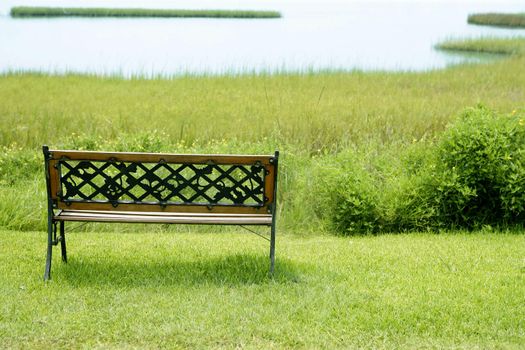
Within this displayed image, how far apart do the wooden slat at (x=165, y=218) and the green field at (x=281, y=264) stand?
44 centimetres

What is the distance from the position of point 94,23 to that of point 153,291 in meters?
43.3

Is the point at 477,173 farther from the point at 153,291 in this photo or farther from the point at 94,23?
the point at 94,23

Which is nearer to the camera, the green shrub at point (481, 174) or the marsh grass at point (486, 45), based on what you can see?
the green shrub at point (481, 174)

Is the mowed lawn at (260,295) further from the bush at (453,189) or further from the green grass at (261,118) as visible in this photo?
the green grass at (261,118)

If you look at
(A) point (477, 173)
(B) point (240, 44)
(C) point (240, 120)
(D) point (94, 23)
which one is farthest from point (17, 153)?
(D) point (94, 23)

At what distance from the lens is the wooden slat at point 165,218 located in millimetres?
5703

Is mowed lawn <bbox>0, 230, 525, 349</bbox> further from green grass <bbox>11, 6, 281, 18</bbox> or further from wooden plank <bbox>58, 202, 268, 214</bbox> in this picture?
green grass <bbox>11, 6, 281, 18</bbox>

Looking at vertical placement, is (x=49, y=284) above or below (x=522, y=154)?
below

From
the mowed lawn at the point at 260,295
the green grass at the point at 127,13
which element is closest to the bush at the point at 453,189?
the mowed lawn at the point at 260,295

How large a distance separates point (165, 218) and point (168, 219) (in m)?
0.04

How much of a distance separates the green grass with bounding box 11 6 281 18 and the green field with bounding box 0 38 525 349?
41009mm

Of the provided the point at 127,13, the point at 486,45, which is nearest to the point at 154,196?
the point at 486,45

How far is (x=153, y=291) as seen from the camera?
5500mm

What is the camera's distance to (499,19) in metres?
50.5
